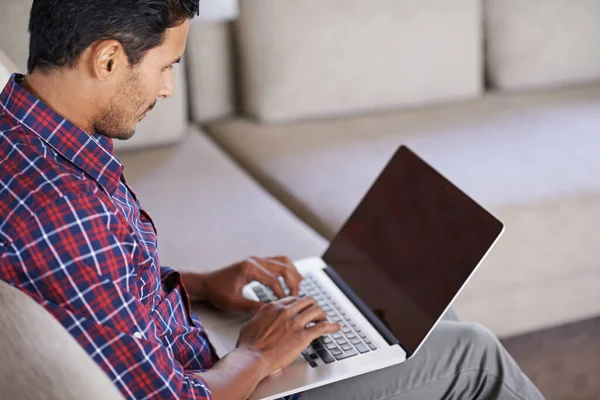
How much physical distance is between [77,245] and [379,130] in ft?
4.94

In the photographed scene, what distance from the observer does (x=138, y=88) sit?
0.95 meters

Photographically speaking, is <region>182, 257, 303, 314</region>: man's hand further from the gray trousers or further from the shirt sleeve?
the shirt sleeve

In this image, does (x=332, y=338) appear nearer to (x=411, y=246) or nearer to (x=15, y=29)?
(x=411, y=246)

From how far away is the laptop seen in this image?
1166 millimetres

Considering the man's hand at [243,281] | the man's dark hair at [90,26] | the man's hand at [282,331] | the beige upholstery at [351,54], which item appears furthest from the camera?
the beige upholstery at [351,54]

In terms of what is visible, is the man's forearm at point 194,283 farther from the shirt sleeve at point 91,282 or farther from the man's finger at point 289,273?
A: the shirt sleeve at point 91,282

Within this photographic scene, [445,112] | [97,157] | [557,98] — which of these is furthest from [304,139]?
[97,157]

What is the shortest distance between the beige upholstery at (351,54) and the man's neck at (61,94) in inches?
52.7

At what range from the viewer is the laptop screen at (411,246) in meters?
1.20

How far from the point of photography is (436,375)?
1223 mm

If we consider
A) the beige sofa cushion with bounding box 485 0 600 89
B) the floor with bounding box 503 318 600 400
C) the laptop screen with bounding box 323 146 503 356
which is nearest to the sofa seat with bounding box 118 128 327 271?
the laptop screen with bounding box 323 146 503 356

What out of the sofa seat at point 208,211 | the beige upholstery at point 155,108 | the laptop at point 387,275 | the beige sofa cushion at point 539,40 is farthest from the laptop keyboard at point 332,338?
the beige sofa cushion at point 539,40

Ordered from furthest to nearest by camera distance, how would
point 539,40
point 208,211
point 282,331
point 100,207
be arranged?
point 539,40
point 208,211
point 282,331
point 100,207

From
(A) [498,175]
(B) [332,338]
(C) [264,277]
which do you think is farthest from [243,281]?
(A) [498,175]
